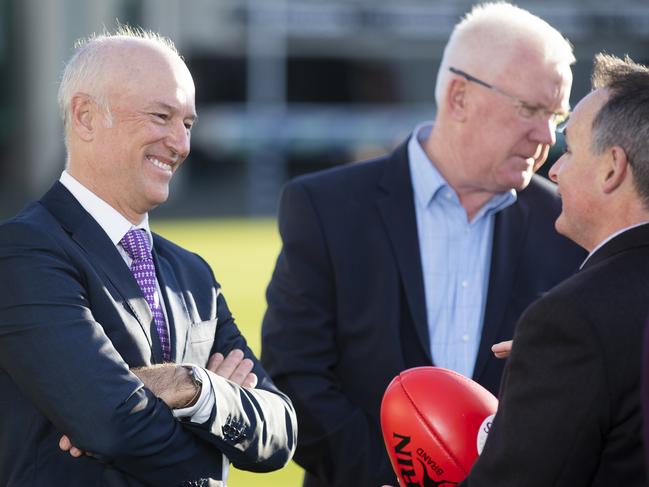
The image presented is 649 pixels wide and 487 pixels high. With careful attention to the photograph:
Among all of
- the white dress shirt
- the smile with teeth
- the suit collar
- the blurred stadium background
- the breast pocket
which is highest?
the suit collar

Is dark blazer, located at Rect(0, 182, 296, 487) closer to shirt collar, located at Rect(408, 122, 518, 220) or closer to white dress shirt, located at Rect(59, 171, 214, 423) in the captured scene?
white dress shirt, located at Rect(59, 171, 214, 423)

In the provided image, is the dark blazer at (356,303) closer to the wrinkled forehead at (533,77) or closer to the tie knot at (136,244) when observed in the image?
the wrinkled forehead at (533,77)

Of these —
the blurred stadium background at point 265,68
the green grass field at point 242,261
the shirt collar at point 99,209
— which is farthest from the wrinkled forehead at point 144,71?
the blurred stadium background at point 265,68

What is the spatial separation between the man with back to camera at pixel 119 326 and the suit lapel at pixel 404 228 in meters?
0.75

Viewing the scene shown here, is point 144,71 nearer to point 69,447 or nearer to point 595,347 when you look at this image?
point 69,447

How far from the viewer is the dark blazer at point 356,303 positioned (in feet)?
13.4

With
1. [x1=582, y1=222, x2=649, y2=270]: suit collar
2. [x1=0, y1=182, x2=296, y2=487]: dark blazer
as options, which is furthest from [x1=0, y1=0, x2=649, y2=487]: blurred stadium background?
[x1=582, y1=222, x2=649, y2=270]: suit collar

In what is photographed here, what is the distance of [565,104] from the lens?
4.32 m

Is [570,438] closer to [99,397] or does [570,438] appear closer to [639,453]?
[639,453]

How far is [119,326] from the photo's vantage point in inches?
125

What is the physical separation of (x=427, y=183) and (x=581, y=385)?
6.31ft

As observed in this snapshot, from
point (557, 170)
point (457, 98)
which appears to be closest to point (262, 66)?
point (457, 98)

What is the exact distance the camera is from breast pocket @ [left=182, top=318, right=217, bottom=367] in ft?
11.3

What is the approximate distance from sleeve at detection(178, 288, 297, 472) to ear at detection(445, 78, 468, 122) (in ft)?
4.41
